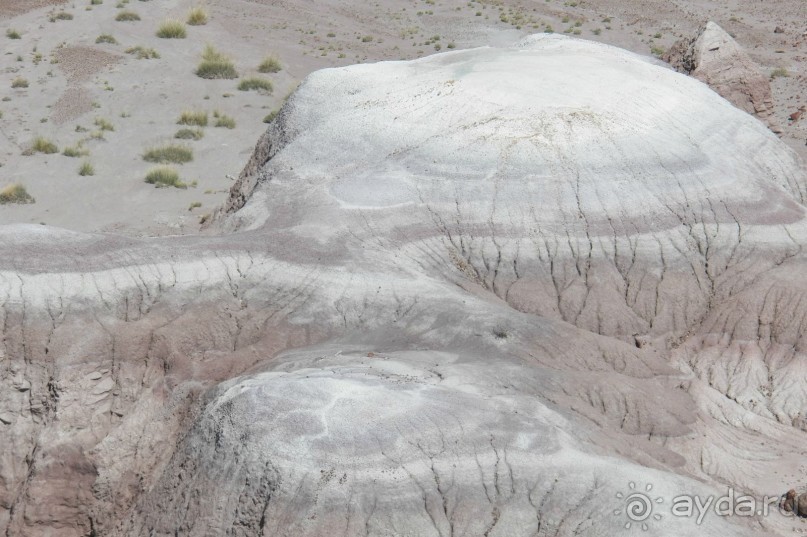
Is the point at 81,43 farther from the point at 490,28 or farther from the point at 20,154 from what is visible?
the point at 490,28

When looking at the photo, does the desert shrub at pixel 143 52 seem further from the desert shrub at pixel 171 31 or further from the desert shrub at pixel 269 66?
the desert shrub at pixel 269 66

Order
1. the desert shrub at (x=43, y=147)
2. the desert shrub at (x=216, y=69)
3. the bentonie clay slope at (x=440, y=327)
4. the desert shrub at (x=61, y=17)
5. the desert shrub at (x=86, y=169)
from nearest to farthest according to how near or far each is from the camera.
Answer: the bentonie clay slope at (x=440, y=327)
the desert shrub at (x=86, y=169)
the desert shrub at (x=43, y=147)
the desert shrub at (x=216, y=69)
the desert shrub at (x=61, y=17)

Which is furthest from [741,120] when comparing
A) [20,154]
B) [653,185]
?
[20,154]

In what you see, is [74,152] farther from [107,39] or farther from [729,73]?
[729,73]

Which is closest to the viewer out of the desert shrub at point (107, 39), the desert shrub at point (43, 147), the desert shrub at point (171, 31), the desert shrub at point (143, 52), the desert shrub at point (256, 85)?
the desert shrub at point (43, 147)

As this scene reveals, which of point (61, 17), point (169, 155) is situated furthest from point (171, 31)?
point (169, 155)

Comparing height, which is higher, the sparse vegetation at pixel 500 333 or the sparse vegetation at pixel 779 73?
the sparse vegetation at pixel 500 333

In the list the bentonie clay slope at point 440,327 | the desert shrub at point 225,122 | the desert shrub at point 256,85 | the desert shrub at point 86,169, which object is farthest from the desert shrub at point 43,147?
the bentonie clay slope at point 440,327
